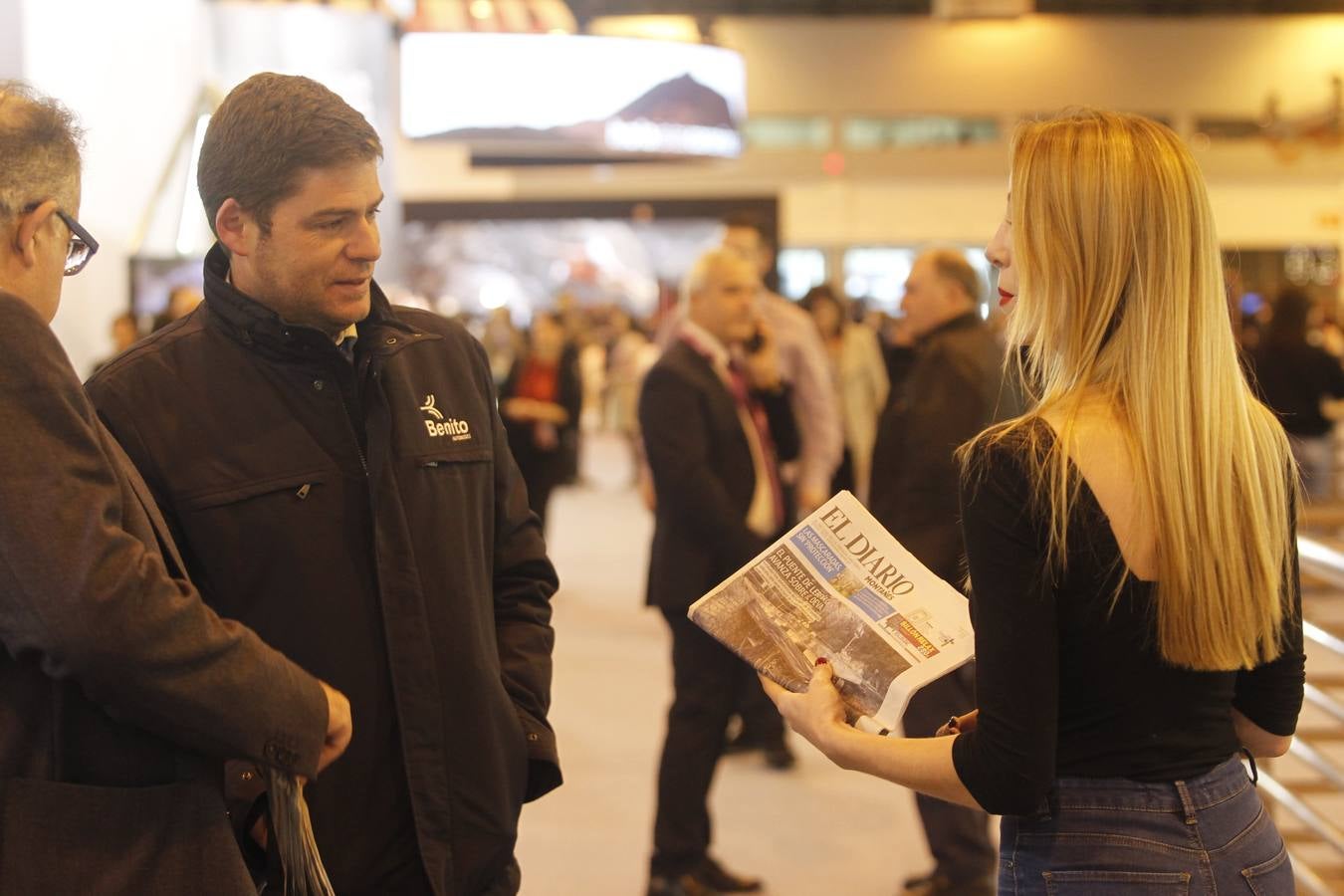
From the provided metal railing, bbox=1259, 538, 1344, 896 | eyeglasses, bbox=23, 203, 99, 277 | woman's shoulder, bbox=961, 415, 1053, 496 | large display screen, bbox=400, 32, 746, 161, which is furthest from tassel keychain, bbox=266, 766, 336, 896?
large display screen, bbox=400, 32, 746, 161

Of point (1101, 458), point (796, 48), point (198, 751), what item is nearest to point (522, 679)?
point (198, 751)

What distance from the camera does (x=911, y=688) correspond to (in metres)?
1.62

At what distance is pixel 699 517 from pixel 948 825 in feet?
3.61

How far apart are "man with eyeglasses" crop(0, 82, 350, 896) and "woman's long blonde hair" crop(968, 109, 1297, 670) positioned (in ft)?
2.85

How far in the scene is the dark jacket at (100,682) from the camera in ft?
4.44

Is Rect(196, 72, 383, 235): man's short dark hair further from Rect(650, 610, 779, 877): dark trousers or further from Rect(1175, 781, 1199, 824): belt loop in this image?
Rect(650, 610, 779, 877): dark trousers

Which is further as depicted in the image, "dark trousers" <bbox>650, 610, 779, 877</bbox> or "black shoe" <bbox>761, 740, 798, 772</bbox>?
"black shoe" <bbox>761, 740, 798, 772</bbox>

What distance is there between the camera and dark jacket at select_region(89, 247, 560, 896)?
1.77 meters

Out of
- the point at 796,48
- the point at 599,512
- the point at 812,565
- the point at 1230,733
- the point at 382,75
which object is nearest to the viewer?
the point at 1230,733

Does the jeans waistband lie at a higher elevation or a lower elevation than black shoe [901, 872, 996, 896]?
higher

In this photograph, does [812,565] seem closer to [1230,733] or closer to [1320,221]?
[1230,733]

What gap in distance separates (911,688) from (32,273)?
1072 millimetres

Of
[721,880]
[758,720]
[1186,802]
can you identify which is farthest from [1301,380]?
[1186,802]

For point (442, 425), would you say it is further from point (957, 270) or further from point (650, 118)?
point (650, 118)
